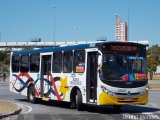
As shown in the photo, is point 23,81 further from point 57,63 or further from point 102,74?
point 102,74

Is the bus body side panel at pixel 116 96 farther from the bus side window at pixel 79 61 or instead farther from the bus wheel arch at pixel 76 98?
the bus side window at pixel 79 61

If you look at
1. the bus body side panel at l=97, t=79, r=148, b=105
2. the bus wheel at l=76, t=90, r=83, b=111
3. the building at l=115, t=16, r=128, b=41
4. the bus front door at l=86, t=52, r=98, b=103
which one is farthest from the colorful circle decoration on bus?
the building at l=115, t=16, r=128, b=41

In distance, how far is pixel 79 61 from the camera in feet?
69.9

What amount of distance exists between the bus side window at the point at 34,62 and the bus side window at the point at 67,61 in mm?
3490

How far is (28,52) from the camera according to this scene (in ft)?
90.7

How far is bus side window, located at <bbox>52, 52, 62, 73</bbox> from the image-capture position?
2338 centimetres

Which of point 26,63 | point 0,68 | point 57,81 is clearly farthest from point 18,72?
point 0,68

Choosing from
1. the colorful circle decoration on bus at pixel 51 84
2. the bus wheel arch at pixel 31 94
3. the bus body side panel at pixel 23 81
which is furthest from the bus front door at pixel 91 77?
the bus wheel arch at pixel 31 94

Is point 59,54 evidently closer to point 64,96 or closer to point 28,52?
point 64,96

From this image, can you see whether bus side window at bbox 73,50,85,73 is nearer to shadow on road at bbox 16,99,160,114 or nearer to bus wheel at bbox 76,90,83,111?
bus wheel at bbox 76,90,83,111

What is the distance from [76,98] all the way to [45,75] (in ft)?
14.0

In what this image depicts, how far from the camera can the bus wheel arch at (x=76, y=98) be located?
20766 millimetres

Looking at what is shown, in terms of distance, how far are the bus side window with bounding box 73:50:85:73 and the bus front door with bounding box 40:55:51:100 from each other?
3218 mm

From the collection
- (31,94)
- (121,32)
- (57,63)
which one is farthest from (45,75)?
(121,32)
